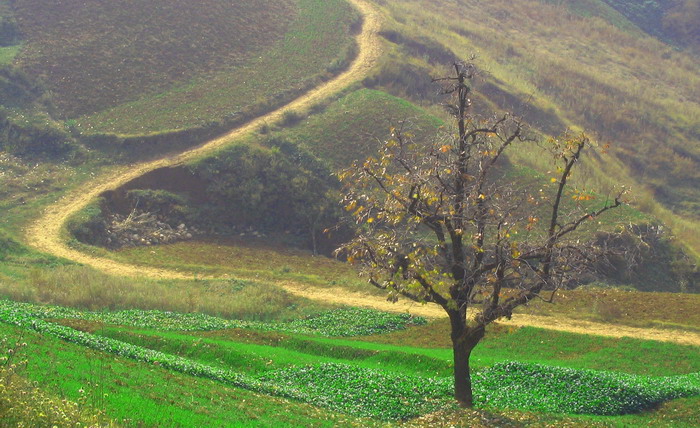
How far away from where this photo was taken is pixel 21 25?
47719 mm

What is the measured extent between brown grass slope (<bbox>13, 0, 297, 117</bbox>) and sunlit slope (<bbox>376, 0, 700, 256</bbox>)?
1051cm

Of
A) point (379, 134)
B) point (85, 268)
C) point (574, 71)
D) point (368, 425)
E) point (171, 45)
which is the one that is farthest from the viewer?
point (574, 71)

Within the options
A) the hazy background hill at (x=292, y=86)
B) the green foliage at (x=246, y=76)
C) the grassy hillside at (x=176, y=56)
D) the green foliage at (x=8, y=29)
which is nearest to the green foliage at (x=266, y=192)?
the hazy background hill at (x=292, y=86)

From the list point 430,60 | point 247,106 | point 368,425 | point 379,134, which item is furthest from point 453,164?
point 430,60

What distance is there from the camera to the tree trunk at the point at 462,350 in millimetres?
13906

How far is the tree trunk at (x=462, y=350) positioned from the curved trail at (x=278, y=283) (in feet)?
28.7

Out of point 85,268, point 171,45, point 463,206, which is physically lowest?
point 85,268

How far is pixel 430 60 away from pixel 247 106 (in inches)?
577

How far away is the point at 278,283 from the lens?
27.5 m

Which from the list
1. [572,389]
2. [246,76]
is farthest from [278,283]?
[246,76]

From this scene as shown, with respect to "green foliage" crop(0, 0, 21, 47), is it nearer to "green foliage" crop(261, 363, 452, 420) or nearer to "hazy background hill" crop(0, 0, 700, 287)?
"hazy background hill" crop(0, 0, 700, 287)

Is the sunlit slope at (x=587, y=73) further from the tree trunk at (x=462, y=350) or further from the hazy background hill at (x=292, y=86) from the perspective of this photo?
the tree trunk at (x=462, y=350)

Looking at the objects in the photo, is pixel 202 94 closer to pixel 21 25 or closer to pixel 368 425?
pixel 21 25

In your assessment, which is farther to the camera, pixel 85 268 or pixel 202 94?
pixel 202 94
